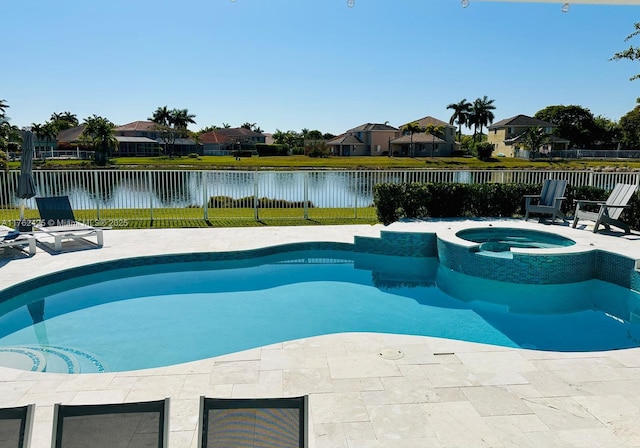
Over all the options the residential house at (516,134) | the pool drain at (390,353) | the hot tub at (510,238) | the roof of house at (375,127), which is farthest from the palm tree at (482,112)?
the pool drain at (390,353)

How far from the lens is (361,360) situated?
13.4 ft

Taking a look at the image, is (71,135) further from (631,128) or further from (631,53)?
(631,128)

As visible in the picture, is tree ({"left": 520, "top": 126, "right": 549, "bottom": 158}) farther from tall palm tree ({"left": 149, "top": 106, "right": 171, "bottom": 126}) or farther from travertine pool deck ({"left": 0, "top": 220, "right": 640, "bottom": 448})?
travertine pool deck ({"left": 0, "top": 220, "right": 640, "bottom": 448})

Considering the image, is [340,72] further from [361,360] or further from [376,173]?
[361,360]

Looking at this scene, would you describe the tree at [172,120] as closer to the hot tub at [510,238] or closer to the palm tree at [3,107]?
the palm tree at [3,107]

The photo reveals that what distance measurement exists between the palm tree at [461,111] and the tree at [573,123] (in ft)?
35.5

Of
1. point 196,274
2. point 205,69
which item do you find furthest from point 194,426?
point 205,69

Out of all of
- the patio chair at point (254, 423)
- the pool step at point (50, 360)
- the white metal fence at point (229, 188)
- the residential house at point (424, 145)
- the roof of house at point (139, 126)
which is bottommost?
the pool step at point (50, 360)

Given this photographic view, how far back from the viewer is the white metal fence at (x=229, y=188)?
1103 cm

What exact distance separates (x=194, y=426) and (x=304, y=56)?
22567mm

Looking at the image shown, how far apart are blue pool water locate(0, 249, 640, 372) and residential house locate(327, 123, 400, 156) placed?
52.5m

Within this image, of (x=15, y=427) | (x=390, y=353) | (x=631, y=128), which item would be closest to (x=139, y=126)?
(x=631, y=128)

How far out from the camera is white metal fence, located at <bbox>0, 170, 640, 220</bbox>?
36.2 feet

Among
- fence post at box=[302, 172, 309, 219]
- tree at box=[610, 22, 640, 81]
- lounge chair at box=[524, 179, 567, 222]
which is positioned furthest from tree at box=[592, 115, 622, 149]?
fence post at box=[302, 172, 309, 219]
